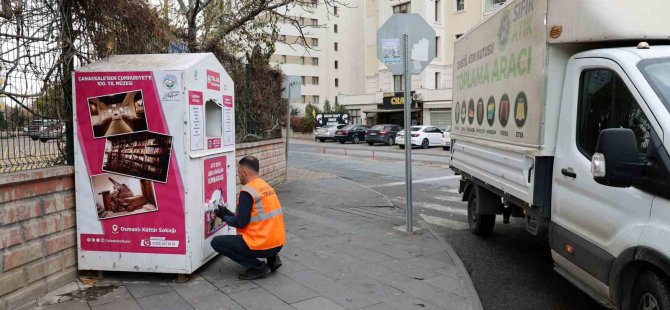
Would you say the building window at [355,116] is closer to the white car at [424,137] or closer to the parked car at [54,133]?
the white car at [424,137]

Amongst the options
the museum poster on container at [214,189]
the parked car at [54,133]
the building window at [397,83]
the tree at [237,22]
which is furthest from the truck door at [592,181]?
the building window at [397,83]

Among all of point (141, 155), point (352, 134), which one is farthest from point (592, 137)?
point (352, 134)

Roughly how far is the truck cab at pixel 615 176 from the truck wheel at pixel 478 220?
299 centimetres

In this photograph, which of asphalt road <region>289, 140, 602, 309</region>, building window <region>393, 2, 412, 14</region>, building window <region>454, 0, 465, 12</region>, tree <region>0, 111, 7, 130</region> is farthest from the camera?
building window <region>393, 2, 412, 14</region>

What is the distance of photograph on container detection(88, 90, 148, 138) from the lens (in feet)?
15.8

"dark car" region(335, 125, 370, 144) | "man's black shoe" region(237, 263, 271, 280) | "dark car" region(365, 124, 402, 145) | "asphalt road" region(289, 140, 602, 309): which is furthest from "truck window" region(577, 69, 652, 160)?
"dark car" region(335, 125, 370, 144)

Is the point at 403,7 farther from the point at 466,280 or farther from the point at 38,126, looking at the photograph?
the point at 38,126

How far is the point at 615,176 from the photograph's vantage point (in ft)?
10.5

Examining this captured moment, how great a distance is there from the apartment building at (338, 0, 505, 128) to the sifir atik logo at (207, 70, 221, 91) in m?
38.2

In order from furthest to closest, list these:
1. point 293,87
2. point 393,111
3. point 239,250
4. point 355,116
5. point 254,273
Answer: point 355,116, point 393,111, point 293,87, point 254,273, point 239,250

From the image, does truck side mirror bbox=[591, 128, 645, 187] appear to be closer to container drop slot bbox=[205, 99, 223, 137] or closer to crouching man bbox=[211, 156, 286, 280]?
crouching man bbox=[211, 156, 286, 280]

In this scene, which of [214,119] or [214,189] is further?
[214,119]

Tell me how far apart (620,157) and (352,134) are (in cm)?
3603

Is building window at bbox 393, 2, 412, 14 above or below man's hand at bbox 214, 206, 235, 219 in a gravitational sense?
above
